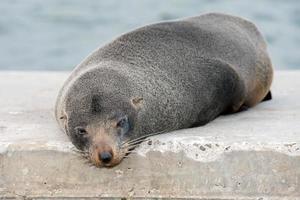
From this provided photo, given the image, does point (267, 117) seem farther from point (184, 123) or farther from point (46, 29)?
point (46, 29)

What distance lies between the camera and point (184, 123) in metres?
7.36

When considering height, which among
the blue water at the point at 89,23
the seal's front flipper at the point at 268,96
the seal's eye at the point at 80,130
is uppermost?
the seal's eye at the point at 80,130

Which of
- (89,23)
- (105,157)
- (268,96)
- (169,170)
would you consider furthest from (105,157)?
(89,23)

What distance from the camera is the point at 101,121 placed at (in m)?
6.64

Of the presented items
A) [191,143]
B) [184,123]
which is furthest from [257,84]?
[191,143]

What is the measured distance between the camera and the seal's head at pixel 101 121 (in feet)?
21.4

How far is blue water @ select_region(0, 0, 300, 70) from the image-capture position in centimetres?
1761

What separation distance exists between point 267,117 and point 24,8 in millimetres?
14799

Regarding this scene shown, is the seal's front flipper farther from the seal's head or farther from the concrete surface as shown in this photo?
the seal's head

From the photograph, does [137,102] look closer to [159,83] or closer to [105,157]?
[159,83]

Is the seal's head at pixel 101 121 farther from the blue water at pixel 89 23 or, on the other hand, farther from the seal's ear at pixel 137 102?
the blue water at pixel 89 23

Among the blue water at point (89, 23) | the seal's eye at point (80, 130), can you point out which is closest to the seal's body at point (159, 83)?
the seal's eye at point (80, 130)

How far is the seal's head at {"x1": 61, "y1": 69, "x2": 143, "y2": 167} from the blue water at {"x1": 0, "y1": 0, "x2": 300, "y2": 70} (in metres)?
9.70

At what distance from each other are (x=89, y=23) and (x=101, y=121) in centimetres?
1375
